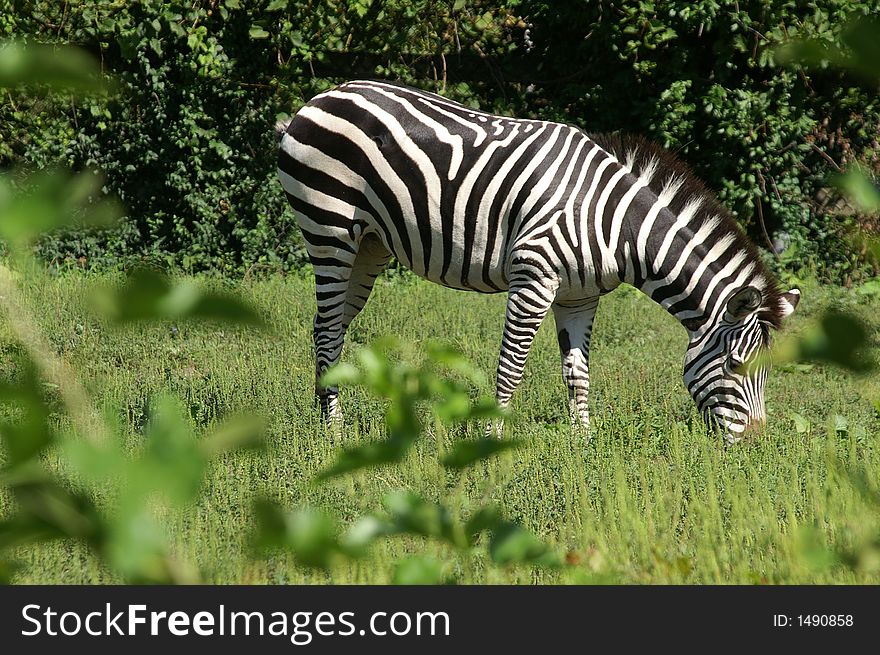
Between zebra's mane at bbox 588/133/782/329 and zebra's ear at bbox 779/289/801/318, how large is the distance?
1 centimetres

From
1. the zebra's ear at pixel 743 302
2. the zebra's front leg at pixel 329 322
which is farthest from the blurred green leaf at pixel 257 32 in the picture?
the zebra's ear at pixel 743 302

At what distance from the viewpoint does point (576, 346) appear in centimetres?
610

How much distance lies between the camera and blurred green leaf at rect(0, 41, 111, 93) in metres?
0.81

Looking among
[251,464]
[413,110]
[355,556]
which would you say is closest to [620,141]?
[413,110]

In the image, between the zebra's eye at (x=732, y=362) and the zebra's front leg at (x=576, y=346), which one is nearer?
the zebra's eye at (x=732, y=362)

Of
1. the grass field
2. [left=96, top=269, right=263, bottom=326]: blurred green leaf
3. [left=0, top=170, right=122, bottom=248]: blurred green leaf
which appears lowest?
[left=96, top=269, right=263, bottom=326]: blurred green leaf

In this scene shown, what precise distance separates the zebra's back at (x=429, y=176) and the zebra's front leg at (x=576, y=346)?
1.53 ft

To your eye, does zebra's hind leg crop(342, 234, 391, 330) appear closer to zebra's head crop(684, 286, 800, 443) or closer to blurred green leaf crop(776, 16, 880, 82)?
zebra's head crop(684, 286, 800, 443)

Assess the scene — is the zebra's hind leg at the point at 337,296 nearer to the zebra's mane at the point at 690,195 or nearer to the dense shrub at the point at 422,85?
the zebra's mane at the point at 690,195

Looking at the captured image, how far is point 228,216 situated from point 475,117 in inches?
193

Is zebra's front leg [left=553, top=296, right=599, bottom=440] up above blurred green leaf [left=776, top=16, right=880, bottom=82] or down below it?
above

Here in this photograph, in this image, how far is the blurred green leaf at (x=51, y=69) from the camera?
0.81 metres

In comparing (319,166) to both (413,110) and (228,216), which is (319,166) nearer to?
(413,110)

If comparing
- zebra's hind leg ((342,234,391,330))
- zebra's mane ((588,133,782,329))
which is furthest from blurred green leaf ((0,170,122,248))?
zebra's hind leg ((342,234,391,330))
